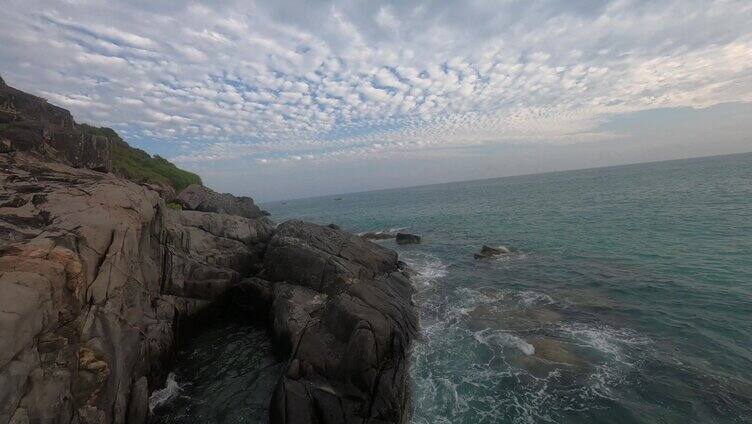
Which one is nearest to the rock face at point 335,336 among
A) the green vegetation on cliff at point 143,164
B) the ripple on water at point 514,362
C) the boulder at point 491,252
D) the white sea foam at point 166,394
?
the ripple on water at point 514,362

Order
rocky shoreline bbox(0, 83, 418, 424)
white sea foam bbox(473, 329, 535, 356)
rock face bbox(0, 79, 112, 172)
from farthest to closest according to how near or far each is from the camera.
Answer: rock face bbox(0, 79, 112, 172) → white sea foam bbox(473, 329, 535, 356) → rocky shoreline bbox(0, 83, 418, 424)

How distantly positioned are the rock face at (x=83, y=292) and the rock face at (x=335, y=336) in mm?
5515

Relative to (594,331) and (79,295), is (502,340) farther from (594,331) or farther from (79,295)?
(79,295)

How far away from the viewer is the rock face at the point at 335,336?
512 inches

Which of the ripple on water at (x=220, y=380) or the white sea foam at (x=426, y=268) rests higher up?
the ripple on water at (x=220, y=380)

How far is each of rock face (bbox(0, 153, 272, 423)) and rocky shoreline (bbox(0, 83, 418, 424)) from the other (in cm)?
5

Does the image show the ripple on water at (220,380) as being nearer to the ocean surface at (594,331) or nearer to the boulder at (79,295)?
the ocean surface at (594,331)

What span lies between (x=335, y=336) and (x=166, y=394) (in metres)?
7.93

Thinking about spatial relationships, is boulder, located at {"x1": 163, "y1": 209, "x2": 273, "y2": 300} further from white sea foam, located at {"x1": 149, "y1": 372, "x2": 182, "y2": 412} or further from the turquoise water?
the turquoise water

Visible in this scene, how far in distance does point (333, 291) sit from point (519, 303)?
42.8ft

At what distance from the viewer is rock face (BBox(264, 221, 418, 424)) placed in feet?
42.6

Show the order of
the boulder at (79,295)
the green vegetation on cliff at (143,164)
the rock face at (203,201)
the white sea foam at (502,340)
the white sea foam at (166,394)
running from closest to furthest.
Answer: the boulder at (79,295)
the white sea foam at (166,394)
the white sea foam at (502,340)
the rock face at (203,201)
the green vegetation on cliff at (143,164)

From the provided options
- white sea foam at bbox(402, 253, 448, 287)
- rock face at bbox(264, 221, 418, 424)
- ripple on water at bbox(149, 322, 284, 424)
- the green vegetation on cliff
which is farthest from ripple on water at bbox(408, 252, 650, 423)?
the green vegetation on cliff

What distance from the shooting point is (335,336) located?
51.3 ft
